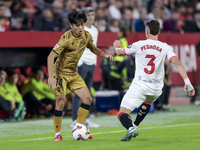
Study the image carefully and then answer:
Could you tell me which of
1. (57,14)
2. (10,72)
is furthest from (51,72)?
(57,14)

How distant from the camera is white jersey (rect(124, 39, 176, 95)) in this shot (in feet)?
20.2

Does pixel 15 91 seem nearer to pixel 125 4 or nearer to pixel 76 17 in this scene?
pixel 76 17

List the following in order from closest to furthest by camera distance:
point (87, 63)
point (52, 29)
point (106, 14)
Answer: point (87, 63) → point (52, 29) → point (106, 14)

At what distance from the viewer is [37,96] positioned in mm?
11039

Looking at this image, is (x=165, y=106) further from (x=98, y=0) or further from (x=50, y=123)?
(x=98, y=0)

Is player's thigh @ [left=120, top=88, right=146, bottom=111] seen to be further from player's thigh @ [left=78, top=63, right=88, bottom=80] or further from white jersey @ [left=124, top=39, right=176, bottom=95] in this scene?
player's thigh @ [left=78, top=63, right=88, bottom=80]

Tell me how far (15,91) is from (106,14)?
5821 millimetres

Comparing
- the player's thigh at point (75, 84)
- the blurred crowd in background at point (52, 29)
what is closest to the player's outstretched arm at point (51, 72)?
the player's thigh at point (75, 84)

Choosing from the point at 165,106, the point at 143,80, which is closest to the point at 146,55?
the point at 143,80

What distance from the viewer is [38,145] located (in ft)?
19.4

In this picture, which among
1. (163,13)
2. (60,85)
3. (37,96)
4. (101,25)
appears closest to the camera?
(60,85)

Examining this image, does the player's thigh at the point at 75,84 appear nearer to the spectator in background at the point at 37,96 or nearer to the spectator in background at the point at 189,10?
the spectator in background at the point at 37,96

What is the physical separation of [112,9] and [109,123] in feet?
25.3

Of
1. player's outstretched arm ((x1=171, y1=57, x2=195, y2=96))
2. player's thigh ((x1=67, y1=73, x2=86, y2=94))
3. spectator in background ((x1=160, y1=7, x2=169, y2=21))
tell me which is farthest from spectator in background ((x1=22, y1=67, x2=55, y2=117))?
spectator in background ((x1=160, y1=7, x2=169, y2=21))
